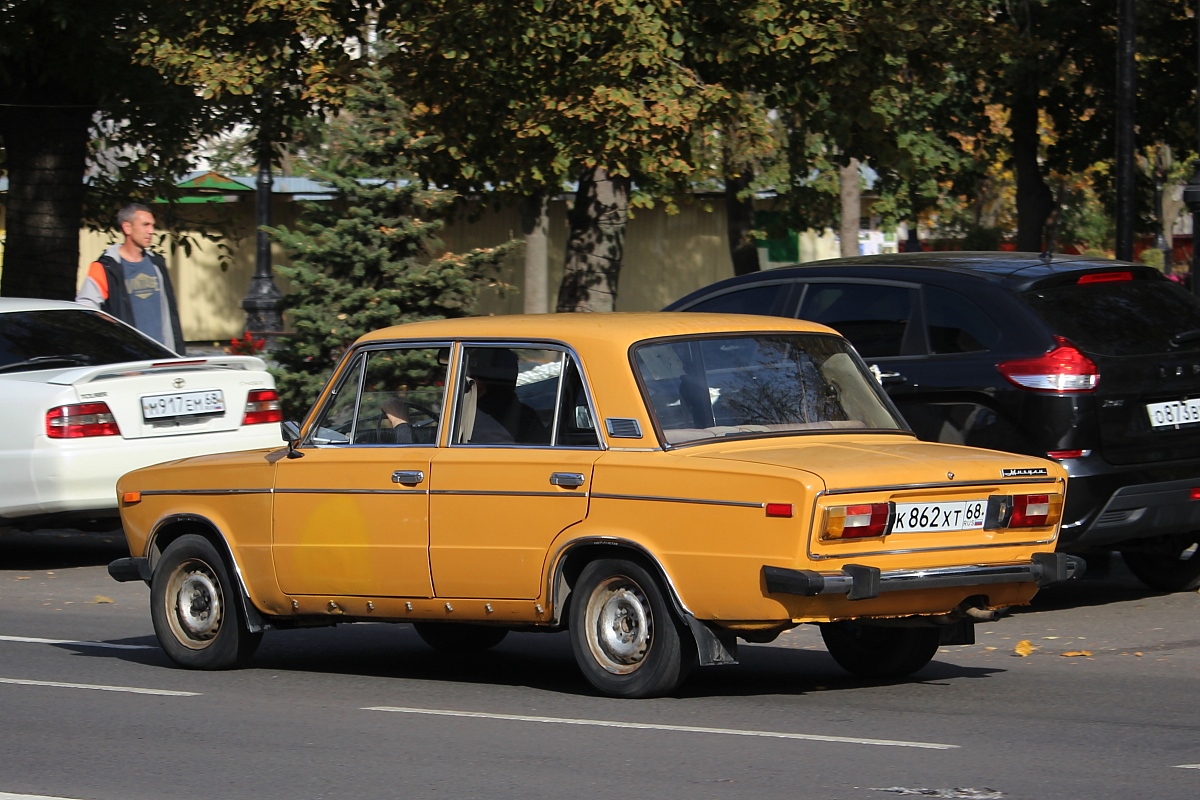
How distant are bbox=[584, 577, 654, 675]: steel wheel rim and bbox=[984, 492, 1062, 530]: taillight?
1366 mm

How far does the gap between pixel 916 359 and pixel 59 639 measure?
4.67 metres

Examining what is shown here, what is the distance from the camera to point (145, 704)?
7.91m

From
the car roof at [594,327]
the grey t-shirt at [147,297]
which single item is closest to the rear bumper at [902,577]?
the car roof at [594,327]

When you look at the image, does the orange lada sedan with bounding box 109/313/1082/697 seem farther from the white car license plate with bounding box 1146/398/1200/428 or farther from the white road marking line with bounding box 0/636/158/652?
the white car license plate with bounding box 1146/398/1200/428

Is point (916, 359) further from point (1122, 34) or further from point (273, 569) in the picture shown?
point (1122, 34)

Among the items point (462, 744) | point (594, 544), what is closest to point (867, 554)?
point (594, 544)

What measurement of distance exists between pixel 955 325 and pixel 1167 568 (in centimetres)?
227

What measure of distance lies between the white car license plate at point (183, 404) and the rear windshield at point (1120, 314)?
209 inches

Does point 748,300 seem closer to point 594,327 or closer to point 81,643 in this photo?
point 594,327

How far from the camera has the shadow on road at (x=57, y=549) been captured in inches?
530

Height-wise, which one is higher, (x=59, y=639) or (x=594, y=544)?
(x=594, y=544)

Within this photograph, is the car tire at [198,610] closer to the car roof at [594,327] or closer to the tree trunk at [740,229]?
the car roof at [594,327]

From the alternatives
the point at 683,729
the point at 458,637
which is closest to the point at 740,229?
the point at 458,637

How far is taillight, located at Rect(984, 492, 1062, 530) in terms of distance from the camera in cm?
746
